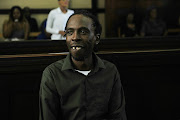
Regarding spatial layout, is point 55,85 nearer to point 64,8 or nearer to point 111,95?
point 111,95

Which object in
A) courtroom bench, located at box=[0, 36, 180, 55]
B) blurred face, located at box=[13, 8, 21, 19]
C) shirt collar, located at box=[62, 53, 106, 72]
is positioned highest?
blurred face, located at box=[13, 8, 21, 19]

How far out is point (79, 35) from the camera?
1317 millimetres

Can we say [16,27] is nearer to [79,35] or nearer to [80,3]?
[80,3]

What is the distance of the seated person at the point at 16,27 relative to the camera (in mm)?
4059

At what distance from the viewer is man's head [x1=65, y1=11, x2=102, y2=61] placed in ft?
4.31

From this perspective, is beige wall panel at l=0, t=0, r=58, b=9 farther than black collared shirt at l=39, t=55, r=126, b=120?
Yes

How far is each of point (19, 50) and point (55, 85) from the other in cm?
63

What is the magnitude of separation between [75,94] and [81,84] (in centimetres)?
7

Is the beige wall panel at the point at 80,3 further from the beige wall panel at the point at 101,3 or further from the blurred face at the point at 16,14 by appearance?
the blurred face at the point at 16,14

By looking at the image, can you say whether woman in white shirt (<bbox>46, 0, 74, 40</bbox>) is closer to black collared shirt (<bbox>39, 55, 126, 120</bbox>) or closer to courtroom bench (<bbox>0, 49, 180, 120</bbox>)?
courtroom bench (<bbox>0, 49, 180, 120</bbox>)

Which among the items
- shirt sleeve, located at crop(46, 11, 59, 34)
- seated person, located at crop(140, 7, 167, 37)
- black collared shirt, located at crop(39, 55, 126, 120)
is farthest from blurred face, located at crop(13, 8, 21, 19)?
black collared shirt, located at crop(39, 55, 126, 120)

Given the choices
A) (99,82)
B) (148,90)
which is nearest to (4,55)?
(99,82)

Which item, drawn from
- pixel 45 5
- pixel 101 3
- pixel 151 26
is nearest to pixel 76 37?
pixel 151 26

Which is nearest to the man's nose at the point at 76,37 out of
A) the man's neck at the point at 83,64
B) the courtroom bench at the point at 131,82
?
the man's neck at the point at 83,64
